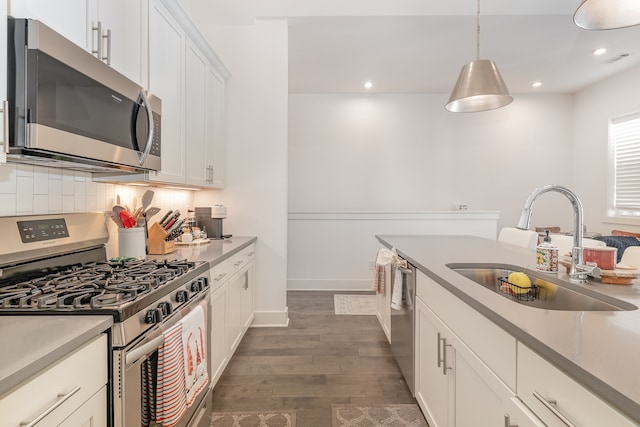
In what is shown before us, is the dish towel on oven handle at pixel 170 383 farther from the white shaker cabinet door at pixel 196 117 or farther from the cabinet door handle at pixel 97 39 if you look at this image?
the white shaker cabinet door at pixel 196 117

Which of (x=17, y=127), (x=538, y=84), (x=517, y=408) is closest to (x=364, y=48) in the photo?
(x=538, y=84)

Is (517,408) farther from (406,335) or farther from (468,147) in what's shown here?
(468,147)

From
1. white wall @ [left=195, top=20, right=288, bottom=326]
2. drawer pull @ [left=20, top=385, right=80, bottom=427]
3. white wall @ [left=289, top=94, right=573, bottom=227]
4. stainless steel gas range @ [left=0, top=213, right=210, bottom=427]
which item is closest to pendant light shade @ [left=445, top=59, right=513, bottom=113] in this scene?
white wall @ [left=195, top=20, right=288, bottom=326]

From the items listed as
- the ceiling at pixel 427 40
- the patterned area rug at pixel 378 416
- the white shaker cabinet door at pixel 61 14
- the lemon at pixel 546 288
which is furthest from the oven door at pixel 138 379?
the ceiling at pixel 427 40

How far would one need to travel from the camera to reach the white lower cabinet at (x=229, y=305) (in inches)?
78.8

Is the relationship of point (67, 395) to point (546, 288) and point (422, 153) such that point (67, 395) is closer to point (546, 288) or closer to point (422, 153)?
point (546, 288)

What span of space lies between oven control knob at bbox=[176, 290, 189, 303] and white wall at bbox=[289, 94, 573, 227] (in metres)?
3.61

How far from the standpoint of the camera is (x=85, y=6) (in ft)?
4.39

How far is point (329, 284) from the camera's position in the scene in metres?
4.80

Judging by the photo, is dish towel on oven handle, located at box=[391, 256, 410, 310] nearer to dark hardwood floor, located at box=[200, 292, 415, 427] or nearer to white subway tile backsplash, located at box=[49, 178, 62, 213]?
dark hardwood floor, located at box=[200, 292, 415, 427]

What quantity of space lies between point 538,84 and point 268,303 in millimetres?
4570

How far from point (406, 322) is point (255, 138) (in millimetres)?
2148

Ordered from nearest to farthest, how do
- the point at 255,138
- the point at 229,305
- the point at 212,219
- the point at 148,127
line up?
1. the point at 148,127
2. the point at 229,305
3. the point at 212,219
4. the point at 255,138

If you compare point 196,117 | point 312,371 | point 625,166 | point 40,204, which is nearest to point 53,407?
point 40,204
